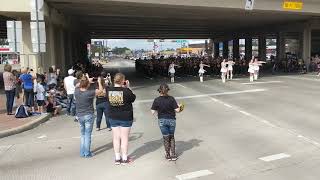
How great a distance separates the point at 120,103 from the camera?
8.59 metres

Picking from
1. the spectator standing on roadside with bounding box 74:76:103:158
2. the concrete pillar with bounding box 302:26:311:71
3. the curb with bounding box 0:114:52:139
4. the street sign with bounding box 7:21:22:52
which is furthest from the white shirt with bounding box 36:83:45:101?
the concrete pillar with bounding box 302:26:311:71

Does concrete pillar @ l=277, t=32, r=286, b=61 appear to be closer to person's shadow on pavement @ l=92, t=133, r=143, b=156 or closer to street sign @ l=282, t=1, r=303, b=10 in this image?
street sign @ l=282, t=1, r=303, b=10

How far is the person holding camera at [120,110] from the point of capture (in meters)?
8.56

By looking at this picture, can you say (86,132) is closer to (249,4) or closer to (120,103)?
(120,103)

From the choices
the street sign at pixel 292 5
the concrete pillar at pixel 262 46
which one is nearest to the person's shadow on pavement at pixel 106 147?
the street sign at pixel 292 5

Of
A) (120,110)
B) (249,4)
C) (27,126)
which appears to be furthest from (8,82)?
(249,4)

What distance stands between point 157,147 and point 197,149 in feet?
2.93

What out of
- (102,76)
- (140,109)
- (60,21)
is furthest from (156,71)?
(102,76)

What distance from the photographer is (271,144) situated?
10.2 meters

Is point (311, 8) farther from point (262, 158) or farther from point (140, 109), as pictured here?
point (262, 158)

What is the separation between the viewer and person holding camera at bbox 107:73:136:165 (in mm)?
8562

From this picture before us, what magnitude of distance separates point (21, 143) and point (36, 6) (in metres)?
6.67

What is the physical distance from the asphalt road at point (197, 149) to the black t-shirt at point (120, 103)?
906mm

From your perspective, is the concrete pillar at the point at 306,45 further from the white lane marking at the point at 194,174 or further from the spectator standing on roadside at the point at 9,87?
the white lane marking at the point at 194,174
